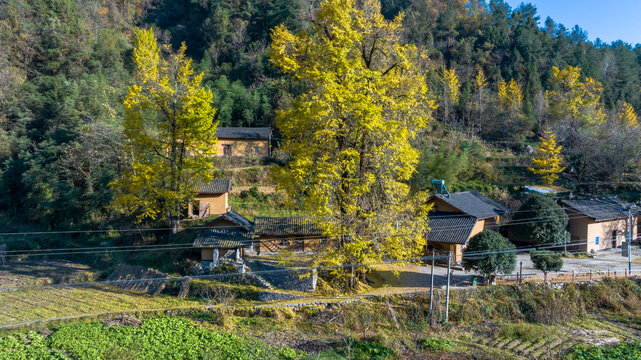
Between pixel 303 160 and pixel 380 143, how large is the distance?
9.82ft

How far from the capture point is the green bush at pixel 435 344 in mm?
11336

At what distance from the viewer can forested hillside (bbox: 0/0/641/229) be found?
27.4 meters

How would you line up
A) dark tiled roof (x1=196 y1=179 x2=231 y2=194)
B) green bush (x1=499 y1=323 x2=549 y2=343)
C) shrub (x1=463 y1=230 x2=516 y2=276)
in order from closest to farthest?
green bush (x1=499 y1=323 x2=549 y2=343) < shrub (x1=463 y1=230 x2=516 y2=276) < dark tiled roof (x1=196 y1=179 x2=231 y2=194)

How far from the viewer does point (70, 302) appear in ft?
50.3

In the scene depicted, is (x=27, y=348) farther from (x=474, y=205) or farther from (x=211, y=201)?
(x=474, y=205)

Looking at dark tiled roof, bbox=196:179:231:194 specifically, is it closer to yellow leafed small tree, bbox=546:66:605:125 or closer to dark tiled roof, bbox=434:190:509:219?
dark tiled roof, bbox=434:190:509:219

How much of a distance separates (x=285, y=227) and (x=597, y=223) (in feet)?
61.2

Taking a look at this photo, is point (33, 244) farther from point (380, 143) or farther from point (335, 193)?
point (380, 143)

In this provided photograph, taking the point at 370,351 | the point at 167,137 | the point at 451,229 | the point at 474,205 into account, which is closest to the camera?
the point at 370,351

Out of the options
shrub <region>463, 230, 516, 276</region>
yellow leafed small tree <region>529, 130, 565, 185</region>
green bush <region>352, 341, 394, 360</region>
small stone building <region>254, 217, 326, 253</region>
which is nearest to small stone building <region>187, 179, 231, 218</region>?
small stone building <region>254, 217, 326, 253</region>

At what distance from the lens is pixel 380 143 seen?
46.0ft

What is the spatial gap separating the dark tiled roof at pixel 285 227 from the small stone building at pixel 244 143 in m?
13.8

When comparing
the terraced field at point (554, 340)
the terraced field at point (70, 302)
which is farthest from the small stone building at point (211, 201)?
the terraced field at point (554, 340)

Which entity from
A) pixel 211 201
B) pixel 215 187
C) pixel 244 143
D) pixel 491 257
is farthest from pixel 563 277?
pixel 244 143
